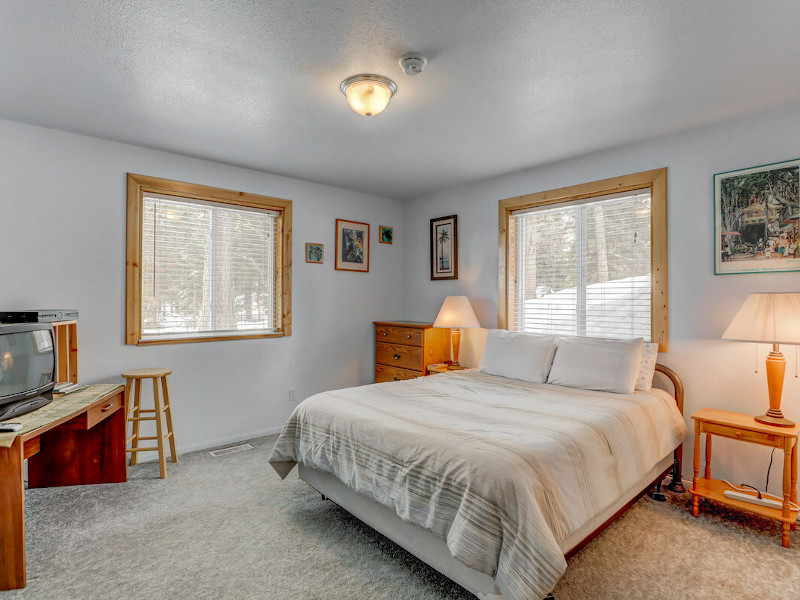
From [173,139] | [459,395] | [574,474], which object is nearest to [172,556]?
[459,395]

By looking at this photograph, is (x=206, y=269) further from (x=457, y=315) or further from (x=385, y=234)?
(x=457, y=315)

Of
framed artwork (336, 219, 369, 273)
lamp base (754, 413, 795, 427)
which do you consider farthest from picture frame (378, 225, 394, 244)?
lamp base (754, 413, 795, 427)

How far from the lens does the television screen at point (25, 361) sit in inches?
87.3

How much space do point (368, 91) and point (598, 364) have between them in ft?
7.69

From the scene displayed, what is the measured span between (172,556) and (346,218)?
3.48 m

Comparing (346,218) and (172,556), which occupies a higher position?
Result: (346,218)

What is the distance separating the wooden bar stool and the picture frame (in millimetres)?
2737

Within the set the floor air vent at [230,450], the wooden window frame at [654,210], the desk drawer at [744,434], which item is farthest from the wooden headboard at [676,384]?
the floor air vent at [230,450]

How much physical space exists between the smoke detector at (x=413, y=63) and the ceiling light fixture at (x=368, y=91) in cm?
18

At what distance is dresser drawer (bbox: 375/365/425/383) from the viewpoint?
4.53 metres

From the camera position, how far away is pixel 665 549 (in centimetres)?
223

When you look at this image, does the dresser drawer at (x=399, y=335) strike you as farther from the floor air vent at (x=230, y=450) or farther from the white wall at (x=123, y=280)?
the floor air vent at (x=230, y=450)

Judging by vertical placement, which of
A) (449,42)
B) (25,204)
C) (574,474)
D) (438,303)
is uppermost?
(449,42)

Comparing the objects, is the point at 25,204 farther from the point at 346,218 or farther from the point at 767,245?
the point at 767,245
